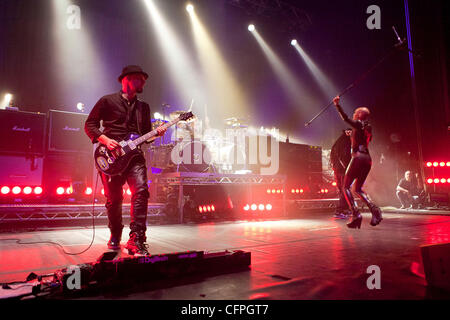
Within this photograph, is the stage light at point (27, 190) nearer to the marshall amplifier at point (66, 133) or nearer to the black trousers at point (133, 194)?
the marshall amplifier at point (66, 133)

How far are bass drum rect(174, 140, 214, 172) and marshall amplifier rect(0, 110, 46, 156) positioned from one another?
127 inches

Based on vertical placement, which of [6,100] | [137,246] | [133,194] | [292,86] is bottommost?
[137,246]

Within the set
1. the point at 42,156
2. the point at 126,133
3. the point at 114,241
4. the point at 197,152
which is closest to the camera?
the point at 126,133

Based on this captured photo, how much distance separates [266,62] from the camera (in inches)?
526

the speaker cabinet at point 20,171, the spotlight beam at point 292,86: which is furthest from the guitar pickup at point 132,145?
the spotlight beam at point 292,86

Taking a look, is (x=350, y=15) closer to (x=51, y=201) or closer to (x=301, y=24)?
(x=301, y=24)

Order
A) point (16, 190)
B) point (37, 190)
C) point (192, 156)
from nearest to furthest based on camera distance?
1. point (16, 190)
2. point (37, 190)
3. point (192, 156)

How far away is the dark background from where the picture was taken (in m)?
8.65

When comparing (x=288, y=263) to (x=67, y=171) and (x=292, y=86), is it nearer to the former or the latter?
(x=67, y=171)

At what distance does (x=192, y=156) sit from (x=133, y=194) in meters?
4.75

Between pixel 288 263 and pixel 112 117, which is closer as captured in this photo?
pixel 288 263

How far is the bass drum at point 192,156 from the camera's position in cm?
797

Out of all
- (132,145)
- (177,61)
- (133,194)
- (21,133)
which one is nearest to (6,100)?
(21,133)
